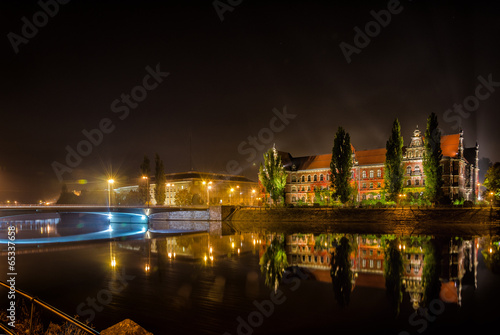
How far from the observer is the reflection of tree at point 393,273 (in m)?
18.6

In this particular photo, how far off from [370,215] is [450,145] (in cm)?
3356

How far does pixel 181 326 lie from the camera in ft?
46.9

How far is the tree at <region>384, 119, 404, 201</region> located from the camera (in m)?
69.1

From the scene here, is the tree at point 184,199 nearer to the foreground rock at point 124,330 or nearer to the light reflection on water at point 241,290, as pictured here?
the light reflection on water at point 241,290

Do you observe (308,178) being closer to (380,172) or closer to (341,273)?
(380,172)

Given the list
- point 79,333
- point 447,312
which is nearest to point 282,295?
point 447,312

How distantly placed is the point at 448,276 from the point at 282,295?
470 inches

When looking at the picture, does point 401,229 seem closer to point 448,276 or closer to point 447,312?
point 448,276

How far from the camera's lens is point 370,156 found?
92562 mm

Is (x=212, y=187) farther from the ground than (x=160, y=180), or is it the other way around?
(x=160, y=180)

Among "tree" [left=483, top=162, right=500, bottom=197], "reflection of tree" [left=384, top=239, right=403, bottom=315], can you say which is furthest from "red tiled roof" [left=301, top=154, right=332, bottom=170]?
"reflection of tree" [left=384, top=239, right=403, bottom=315]
